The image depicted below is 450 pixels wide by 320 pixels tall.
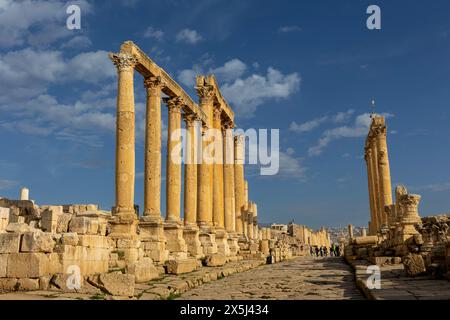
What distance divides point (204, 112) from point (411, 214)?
41.2ft

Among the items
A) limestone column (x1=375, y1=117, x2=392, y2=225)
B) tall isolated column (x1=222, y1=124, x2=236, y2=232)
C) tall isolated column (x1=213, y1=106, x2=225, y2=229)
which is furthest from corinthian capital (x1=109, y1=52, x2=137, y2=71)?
limestone column (x1=375, y1=117, x2=392, y2=225)

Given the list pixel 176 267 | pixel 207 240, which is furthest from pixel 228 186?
pixel 176 267

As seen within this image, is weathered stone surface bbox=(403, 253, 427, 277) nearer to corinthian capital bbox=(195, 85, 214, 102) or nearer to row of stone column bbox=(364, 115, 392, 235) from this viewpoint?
corinthian capital bbox=(195, 85, 214, 102)

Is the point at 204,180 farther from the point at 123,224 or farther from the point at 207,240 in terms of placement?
the point at 123,224

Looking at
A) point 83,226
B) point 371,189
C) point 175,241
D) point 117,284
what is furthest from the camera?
point 371,189

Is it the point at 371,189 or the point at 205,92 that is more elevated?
the point at 205,92

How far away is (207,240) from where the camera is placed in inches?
980

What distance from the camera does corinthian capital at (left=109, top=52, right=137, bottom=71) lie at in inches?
708

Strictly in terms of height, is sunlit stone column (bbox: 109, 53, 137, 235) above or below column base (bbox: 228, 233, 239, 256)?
above

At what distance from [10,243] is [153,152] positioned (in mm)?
10835

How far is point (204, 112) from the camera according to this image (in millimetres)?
27422

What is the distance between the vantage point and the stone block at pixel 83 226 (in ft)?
38.6
